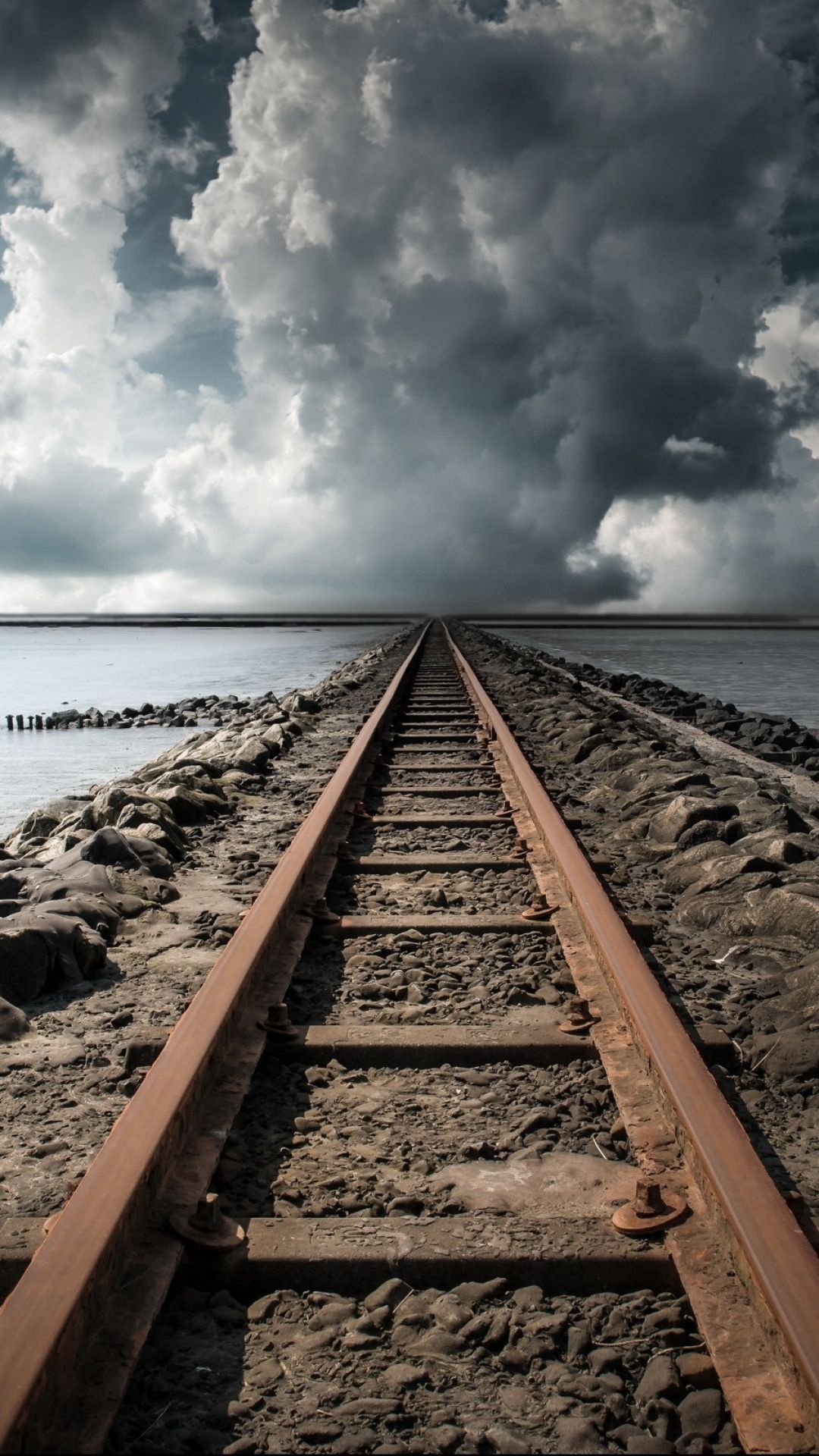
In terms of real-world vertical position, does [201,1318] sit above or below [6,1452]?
below

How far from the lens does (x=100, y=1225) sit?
1.96 meters

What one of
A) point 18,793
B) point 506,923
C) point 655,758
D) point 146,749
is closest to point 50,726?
point 146,749

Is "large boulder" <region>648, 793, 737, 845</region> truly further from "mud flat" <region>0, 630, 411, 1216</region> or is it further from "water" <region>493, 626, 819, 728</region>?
"water" <region>493, 626, 819, 728</region>

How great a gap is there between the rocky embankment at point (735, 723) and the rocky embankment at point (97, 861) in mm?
5089

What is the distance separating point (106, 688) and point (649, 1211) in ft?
94.1

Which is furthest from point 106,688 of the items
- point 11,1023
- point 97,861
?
point 11,1023

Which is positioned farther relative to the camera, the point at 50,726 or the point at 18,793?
the point at 50,726

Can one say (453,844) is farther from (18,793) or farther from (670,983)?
(18,793)

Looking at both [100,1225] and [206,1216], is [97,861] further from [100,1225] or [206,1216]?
[100,1225]

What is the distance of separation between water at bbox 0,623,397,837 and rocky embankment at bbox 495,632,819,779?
7.22 meters

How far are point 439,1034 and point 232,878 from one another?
2426mm

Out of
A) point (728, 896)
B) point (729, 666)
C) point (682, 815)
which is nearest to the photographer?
point (728, 896)

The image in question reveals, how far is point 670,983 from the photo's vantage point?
3.84m

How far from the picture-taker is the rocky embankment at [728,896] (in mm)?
2996
